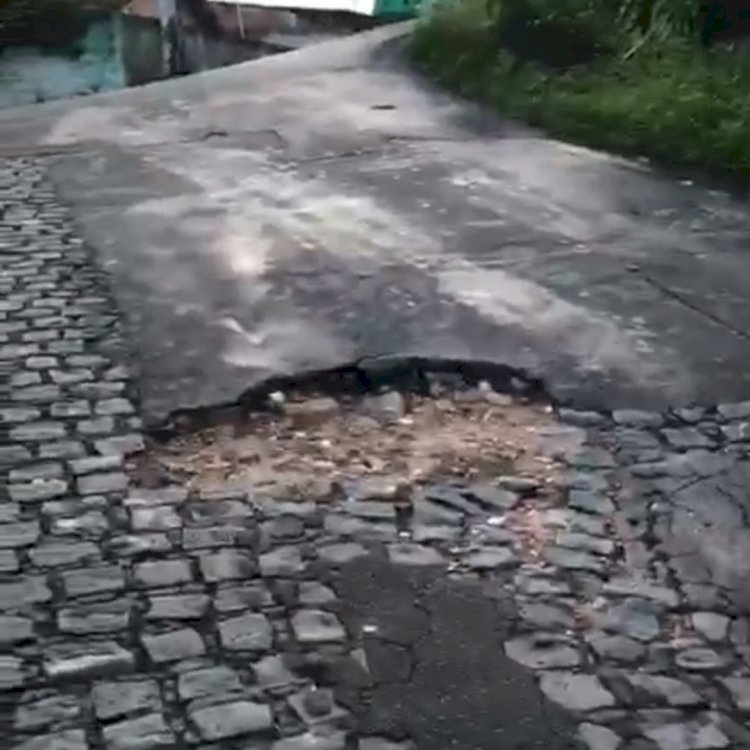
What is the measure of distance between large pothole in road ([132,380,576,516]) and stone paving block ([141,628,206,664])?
2.80 ft

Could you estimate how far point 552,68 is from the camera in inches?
445

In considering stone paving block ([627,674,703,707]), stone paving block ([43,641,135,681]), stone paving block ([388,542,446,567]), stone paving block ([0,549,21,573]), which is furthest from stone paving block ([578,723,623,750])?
stone paving block ([0,549,21,573])

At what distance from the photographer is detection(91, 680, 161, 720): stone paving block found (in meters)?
3.38

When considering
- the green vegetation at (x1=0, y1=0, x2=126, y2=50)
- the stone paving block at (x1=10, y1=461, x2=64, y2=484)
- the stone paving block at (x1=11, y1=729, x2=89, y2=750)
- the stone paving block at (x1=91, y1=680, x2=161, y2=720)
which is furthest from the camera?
the green vegetation at (x1=0, y1=0, x2=126, y2=50)

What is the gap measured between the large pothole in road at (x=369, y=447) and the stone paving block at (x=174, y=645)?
0.85 metres

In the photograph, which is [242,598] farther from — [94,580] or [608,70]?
[608,70]

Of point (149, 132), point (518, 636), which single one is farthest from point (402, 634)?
point (149, 132)

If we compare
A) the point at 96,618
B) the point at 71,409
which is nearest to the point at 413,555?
the point at 96,618

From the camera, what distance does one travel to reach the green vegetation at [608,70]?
8.93 meters

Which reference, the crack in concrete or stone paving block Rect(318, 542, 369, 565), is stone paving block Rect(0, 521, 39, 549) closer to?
stone paving block Rect(318, 542, 369, 565)

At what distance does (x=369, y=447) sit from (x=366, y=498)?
390 millimetres

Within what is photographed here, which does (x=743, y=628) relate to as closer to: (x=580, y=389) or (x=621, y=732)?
(x=621, y=732)

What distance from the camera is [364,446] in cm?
481

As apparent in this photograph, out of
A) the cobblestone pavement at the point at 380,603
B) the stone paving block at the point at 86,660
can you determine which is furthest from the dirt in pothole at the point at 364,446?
the stone paving block at the point at 86,660
